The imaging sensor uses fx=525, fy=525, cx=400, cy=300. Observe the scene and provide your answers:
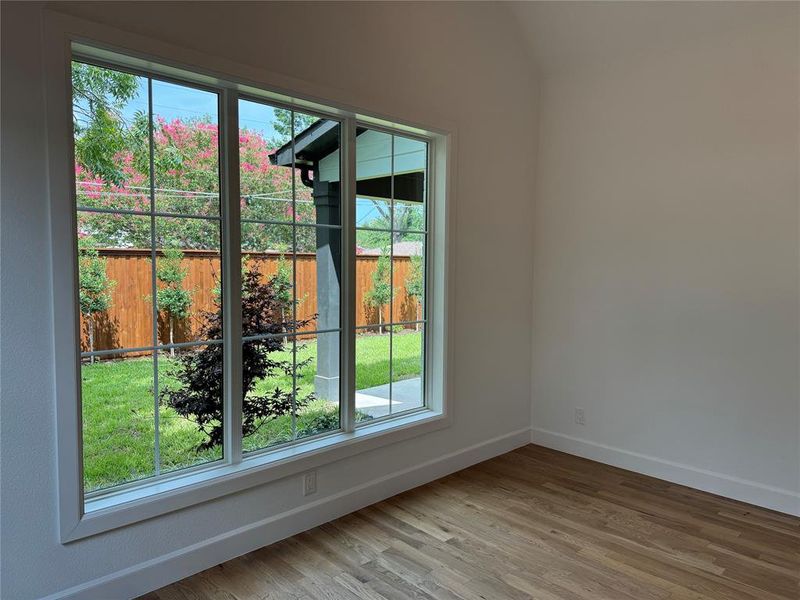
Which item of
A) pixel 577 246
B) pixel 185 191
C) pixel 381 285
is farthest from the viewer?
pixel 577 246

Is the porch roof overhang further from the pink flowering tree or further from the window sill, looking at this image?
the window sill

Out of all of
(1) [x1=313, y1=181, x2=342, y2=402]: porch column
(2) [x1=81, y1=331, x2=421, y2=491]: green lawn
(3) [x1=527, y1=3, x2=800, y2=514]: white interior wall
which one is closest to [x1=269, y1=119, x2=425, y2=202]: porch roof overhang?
(1) [x1=313, y1=181, x2=342, y2=402]: porch column

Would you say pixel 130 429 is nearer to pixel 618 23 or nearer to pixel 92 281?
pixel 92 281

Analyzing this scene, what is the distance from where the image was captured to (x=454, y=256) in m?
3.49

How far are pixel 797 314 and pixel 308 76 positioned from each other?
3.00 m

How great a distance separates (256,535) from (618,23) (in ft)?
12.3

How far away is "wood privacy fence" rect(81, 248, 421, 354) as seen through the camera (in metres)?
2.17

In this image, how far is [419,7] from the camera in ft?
10.3

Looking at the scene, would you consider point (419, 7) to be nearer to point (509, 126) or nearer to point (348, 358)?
point (509, 126)

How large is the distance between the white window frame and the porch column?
1.9 inches

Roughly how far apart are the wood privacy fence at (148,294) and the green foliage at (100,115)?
36 centimetres

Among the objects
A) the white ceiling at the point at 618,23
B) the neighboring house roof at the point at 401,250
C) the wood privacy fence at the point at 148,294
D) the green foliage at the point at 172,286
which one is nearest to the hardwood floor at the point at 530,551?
the wood privacy fence at the point at 148,294

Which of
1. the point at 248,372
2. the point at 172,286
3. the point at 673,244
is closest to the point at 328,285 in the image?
the point at 248,372

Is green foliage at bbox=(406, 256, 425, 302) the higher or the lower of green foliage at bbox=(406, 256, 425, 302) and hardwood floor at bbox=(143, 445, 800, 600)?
the higher
